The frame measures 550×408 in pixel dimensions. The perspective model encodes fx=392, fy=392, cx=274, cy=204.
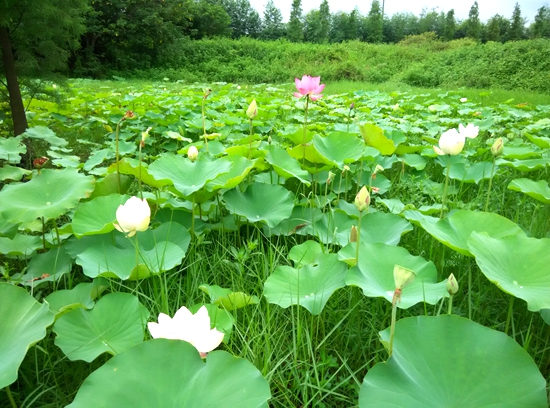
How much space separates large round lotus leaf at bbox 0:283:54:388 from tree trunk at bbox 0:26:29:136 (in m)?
1.74

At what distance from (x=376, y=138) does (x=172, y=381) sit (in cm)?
124

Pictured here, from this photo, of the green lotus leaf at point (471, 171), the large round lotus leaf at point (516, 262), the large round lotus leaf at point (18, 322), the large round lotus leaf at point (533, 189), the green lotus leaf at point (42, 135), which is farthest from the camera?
the green lotus leaf at point (42, 135)

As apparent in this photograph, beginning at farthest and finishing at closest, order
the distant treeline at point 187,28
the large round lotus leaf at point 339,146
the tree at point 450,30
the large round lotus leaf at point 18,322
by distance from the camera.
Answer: the tree at point 450,30
the distant treeline at point 187,28
the large round lotus leaf at point 339,146
the large round lotus leaf at point 18,322

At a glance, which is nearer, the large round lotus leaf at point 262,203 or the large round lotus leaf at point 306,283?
the large round lotus leaf at point 306,283

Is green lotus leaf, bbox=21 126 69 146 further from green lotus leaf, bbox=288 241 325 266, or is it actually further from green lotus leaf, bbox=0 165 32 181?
green lotus leaf, bbox=288 241 325 266

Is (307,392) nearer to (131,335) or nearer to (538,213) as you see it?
(131,335)

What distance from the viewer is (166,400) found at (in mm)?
485

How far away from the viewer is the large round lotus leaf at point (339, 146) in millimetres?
1438

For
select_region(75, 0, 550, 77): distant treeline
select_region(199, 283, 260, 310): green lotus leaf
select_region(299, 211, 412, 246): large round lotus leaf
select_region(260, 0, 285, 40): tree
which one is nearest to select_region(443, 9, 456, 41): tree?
select_region(75, 0, 550, 77): distant treeline

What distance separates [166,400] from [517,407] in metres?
0.44

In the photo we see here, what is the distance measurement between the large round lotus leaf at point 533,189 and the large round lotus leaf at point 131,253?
0.95 meters

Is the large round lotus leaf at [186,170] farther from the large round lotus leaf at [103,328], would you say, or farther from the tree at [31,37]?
the tree at [31,37]

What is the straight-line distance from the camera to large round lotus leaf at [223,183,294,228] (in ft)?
3.81

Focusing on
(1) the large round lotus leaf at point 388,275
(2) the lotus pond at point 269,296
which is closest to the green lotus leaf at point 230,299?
(2) the lotus pond at point 269,296
